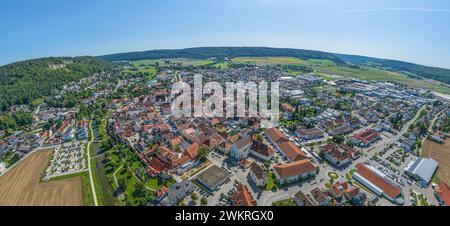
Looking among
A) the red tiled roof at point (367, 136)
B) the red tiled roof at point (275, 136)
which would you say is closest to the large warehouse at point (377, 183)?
the red tiled roof at point (367, 136)

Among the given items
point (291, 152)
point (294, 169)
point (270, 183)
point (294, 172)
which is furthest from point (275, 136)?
point (270, 183)

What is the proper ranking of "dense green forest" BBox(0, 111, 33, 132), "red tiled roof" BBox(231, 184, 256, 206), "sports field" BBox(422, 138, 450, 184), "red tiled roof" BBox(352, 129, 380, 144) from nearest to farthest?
"red tiled roof" BBox(231, 184, 256, 206)
"sports field" BBox(422, 138, 450, 184)
"red tiled roof" BBox(352, 129, 380, 144)
"dense green forest" BBox(0, 111, 33, 132)

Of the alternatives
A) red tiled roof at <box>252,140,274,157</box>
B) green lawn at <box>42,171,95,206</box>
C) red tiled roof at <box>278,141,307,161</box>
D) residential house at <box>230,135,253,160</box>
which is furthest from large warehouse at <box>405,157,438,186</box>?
green lawn at <box>42,171,95,206</box>

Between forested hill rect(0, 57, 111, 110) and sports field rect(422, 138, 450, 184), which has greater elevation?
forested hill rect(0, 57, 111, 110)

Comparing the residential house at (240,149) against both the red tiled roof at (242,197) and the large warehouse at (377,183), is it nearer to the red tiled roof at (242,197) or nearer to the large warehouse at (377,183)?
the red tiled roof at (242,197)

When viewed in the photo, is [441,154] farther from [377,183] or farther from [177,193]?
[177,193]

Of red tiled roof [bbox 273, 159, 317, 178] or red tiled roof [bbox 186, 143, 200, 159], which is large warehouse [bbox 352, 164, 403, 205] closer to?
red tiled roof [bbox 273, 159, 317, 178]
